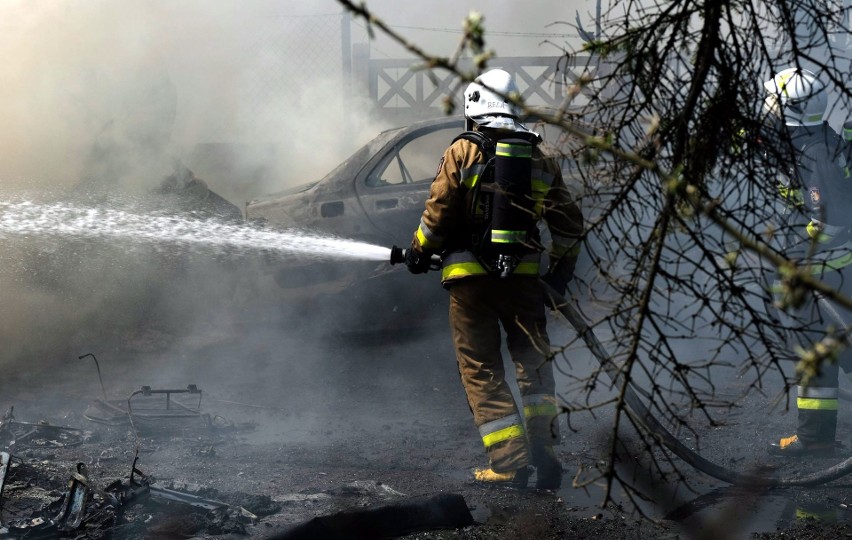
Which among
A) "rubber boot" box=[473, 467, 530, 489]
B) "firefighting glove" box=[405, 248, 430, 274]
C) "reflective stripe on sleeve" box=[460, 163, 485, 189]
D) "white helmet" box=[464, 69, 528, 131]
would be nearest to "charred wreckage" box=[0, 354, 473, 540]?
"rubber boot" box=[473, 467, 530, 489]

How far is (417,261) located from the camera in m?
4.16

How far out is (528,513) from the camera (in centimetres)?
372

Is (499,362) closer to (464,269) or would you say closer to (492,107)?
(464,269)

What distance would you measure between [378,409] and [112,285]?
2.90 metres

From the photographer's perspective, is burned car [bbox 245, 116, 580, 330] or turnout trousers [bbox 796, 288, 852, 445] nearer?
turnout trousers [bbox 796, 288, 852, 445]

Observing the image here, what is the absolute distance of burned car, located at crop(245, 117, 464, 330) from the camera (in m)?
6.74

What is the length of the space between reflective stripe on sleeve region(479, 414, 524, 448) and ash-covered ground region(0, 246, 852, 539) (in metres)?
0.24

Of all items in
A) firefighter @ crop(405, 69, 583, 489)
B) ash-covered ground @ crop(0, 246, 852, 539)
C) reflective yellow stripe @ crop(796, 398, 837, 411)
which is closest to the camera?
ash-covered ground @ crop(0, 246, 852, 539)

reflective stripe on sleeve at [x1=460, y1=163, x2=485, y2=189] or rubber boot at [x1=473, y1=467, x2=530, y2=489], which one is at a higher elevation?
reflective stripe on sleeve at [x1=460, y1=163, x2=485, y2=189]

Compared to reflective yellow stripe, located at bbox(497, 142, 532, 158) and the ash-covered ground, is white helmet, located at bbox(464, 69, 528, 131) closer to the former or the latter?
reflective yellow stripe, located at bbox(497, 142, 532, 158)

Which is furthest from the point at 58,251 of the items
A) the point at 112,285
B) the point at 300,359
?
the point at 300,359

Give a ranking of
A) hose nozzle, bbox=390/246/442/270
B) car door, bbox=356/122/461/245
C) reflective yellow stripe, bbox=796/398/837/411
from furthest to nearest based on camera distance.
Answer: car door, bbox=356/122/461/245
reflective yellow stripe, bbox=796/398/837/411
hose nozzle, bbox=390/246/442/270

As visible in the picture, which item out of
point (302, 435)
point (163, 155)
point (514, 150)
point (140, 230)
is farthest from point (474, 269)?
point (163, 155)

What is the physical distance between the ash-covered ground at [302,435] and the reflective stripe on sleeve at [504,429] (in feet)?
0.78
